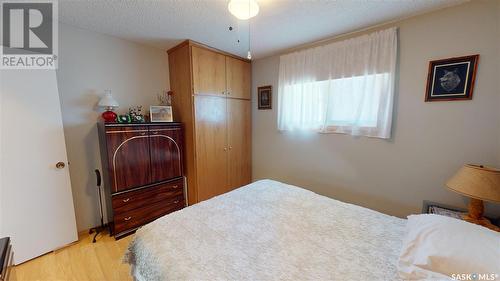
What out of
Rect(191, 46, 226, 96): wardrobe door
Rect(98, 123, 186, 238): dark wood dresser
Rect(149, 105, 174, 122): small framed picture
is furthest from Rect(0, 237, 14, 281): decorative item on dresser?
Rect(191, 46, 226, 96): wardrobe door

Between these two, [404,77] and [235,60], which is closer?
[404,77]

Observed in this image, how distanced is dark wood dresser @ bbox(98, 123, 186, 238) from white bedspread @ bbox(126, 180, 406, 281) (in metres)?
1.08

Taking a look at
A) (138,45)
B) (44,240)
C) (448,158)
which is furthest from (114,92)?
(448,158)

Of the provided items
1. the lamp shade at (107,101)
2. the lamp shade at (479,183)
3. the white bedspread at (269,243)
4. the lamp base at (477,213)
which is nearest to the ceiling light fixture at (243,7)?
the white bedspread at (269,243)

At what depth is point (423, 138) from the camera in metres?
1.88

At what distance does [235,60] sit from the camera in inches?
120

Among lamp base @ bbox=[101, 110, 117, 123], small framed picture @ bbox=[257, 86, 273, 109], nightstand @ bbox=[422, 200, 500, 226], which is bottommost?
nightstand @ bbox=[422, 200, 500, 226]

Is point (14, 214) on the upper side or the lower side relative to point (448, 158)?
lower

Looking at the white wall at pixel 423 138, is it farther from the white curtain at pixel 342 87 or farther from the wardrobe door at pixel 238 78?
the wardrobe door at pixel 238 78

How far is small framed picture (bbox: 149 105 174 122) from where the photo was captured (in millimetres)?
2486

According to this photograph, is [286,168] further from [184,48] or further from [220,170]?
[184,48]

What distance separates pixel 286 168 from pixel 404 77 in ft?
6.00

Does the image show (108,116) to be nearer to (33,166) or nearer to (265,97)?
(33,166)

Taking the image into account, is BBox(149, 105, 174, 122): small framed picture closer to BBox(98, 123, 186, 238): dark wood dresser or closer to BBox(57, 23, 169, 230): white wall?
BBox(98, 123, 186, 238): dark wood dresser
